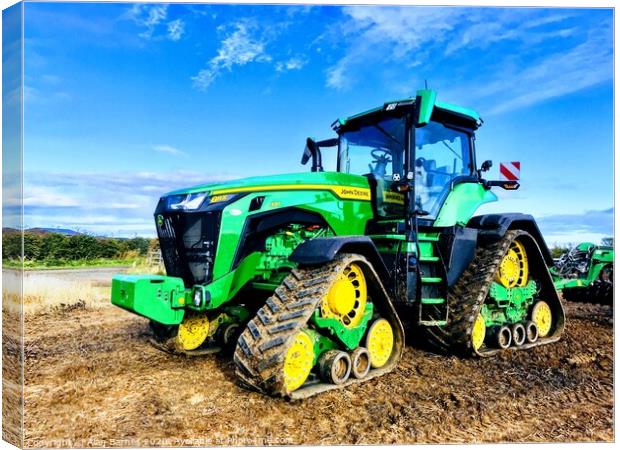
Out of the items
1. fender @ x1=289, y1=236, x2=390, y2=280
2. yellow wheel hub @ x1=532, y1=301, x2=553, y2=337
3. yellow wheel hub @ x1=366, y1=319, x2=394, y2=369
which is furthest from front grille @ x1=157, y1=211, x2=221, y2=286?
yellow wheel hub @ x1=532, y1=301, x2=553, y2=337

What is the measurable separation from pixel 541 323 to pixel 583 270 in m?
2.87

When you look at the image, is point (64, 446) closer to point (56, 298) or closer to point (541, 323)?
point (56, 298)

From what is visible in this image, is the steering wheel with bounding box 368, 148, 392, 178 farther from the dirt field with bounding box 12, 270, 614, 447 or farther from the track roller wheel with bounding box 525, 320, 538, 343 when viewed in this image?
the track roller wheel with bounding box 525, 320, 538, 343

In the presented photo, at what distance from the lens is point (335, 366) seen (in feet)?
15.4

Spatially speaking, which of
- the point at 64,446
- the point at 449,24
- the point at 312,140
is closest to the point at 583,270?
the point at 312,140

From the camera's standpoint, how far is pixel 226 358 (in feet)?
19.3


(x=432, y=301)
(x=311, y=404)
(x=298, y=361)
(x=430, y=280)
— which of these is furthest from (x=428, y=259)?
(x=311, y=404)

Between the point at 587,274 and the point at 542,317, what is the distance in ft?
8.86

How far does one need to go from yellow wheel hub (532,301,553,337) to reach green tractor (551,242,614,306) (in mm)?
1519

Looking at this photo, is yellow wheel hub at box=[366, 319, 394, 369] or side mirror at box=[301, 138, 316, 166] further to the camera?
side mirror at box=[301, 138, 316, 166]

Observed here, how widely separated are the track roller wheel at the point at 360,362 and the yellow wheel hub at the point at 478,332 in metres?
1.70

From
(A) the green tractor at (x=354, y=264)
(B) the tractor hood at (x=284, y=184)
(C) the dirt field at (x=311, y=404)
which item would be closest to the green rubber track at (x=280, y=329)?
(A) the green tractor at (x=354, y=264)

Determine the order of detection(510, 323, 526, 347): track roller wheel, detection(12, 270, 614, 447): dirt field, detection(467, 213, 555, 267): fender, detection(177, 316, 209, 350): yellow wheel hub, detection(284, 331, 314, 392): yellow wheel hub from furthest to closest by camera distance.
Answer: detection(510, 323, 526, 347): track roller wheel < detection(467, 213, 555, 267): fender < detection(177, 316, 209, 350): yellow wheel hub < detection(284, 331, 314, 392): yellow wheel hub < detection(12, 270, 614, 447): dirt field

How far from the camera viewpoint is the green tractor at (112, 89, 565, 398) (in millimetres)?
4652
